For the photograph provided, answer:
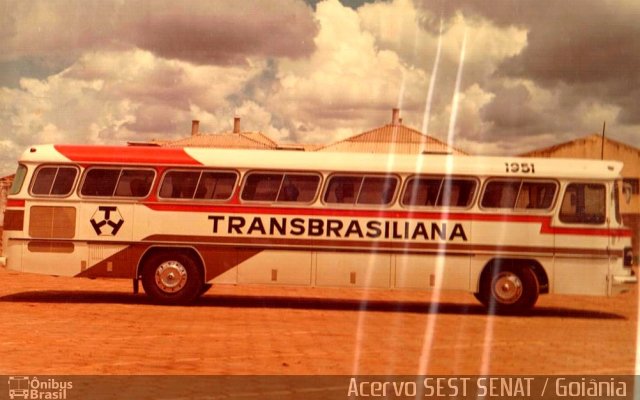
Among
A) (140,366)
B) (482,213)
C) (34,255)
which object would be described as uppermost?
(482,213)

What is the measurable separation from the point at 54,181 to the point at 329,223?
5.43m

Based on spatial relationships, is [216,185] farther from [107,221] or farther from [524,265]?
[524,265]

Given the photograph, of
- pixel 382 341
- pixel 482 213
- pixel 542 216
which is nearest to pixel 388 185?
pixel 482 213

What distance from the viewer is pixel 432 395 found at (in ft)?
27.4

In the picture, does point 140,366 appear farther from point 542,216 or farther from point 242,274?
point 542,216

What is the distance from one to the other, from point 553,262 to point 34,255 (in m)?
9.83

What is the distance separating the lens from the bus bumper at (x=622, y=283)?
14.9 meters

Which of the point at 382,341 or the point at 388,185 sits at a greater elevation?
the point at 388,185

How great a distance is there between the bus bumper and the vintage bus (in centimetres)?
5

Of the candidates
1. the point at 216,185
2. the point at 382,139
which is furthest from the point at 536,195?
the point at 382,139

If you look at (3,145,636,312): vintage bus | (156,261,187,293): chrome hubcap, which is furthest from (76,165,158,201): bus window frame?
(156,261,187,293): chrome hubcap

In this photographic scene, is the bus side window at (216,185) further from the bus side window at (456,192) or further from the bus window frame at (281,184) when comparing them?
the bus side window at (456,192)

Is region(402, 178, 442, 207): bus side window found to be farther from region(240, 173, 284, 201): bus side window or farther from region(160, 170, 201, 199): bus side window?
region(160, 170, 201, 199): bus side window

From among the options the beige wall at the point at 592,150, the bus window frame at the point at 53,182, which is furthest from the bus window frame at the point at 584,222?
the beige wall at the point at 592,150
